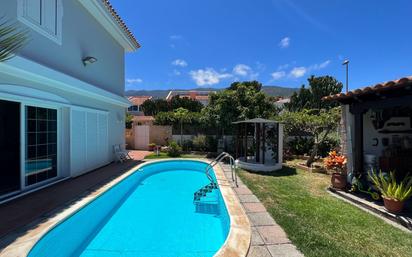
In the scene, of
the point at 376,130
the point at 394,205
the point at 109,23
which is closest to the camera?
the point at 394,205

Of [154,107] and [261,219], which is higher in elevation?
[154,107]

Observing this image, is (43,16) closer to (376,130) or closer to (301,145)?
(376,130)

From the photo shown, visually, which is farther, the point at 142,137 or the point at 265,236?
the point at 142,137

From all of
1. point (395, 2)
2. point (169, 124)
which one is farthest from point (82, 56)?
point (395, 2)

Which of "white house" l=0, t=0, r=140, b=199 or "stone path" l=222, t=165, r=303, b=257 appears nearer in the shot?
"stone path" l=222, t=165, r=303, b=257

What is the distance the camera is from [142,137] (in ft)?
78.5

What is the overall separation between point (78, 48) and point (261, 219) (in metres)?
10.1

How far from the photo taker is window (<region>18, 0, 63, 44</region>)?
747 cm

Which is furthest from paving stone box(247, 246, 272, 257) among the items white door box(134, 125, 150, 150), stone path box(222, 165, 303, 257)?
white door box(134, 125, 150, 150)

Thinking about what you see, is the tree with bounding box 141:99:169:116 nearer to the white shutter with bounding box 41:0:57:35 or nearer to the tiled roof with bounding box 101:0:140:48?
the tiled roof with bounding box 101:0:140:48

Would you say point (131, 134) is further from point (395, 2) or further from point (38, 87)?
point (395, 2)

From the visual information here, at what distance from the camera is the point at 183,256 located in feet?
16.7

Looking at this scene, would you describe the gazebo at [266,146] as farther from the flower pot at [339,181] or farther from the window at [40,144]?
the window at [40,144]

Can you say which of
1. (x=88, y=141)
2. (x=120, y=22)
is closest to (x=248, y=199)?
(x=88, y=141)
